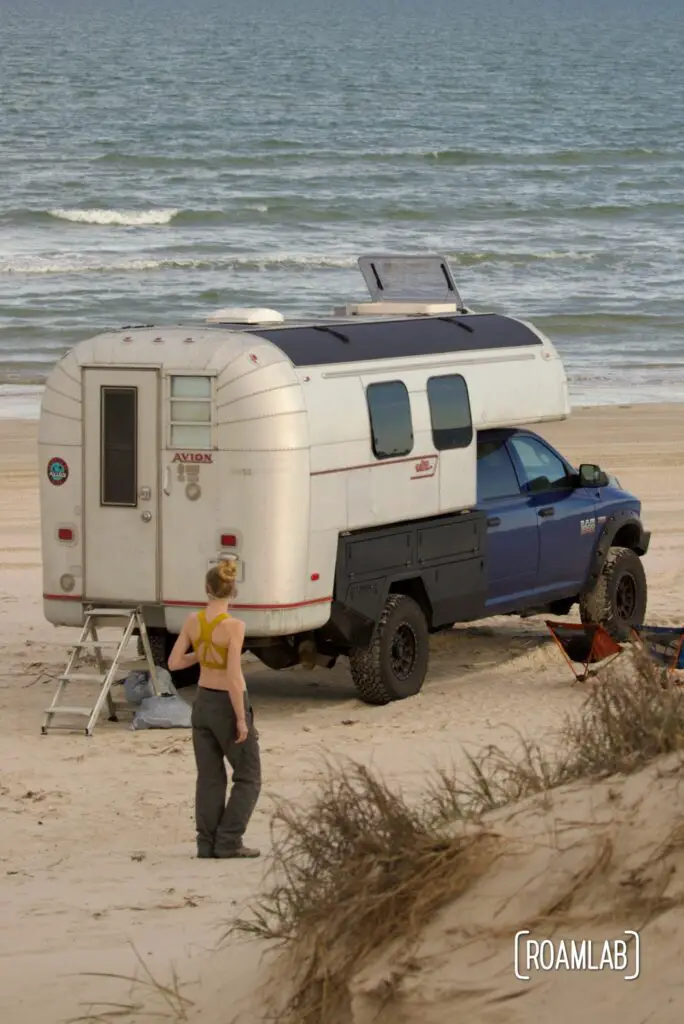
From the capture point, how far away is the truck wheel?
582 inches

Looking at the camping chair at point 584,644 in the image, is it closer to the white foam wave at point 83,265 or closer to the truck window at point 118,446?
the truck window at point 118,446

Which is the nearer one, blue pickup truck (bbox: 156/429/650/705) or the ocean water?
blue pickup truck (bbox: 156/429/650/705)

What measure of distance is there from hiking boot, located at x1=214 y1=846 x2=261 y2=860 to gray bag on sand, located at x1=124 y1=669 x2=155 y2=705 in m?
3.36

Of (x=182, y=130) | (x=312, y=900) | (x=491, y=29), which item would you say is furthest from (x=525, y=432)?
(x=491, y=29)

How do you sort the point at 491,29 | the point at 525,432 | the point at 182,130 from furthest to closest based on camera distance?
1. the point at 491,29
2. the point at 182,130
3. the point at 525,432

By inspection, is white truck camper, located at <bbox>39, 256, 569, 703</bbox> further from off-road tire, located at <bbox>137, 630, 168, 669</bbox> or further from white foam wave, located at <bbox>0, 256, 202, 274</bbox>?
white foam wave, located at <bbox>0, 256, 202, 274</bbox>

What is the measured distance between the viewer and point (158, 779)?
11.1 metres

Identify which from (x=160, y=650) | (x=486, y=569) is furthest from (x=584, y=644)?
(x=160, y=650)

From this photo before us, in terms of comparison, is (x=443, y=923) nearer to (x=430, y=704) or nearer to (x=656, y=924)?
(x=656, y=924)

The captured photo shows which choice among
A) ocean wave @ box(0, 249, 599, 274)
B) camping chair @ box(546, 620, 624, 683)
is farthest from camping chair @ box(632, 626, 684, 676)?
ocean wave @ box(0, 249, 599, 274)

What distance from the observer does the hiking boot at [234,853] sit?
932 cm

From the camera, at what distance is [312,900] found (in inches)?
277

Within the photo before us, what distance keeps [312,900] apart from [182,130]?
68645 mm

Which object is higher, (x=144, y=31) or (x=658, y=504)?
(x=144, y=31)
